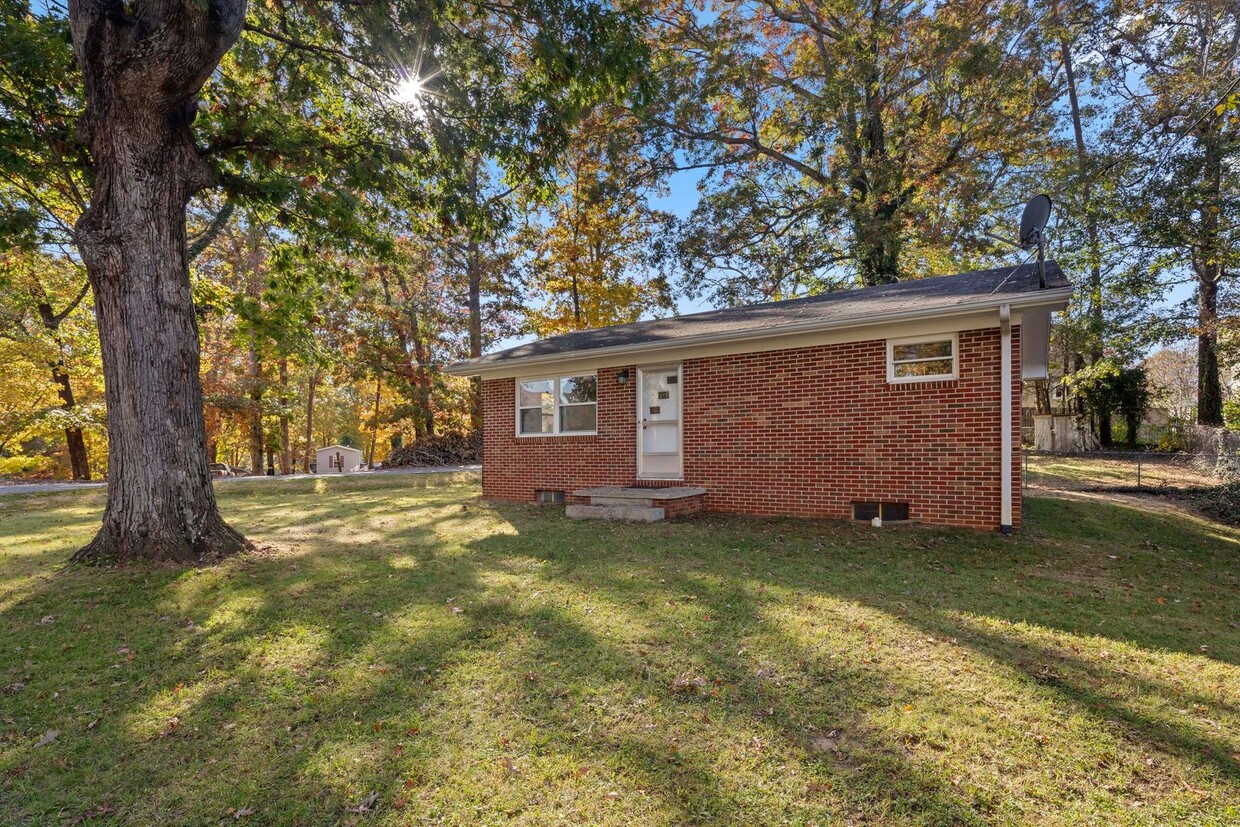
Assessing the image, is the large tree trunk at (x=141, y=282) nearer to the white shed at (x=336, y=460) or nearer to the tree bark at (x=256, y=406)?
the tree bark at (x=256, y=406)

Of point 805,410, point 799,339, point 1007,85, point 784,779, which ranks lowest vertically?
point 784,779

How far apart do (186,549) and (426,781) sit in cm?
490

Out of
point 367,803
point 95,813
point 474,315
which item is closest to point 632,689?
point 367,803

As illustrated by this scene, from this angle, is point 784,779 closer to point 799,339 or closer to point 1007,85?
point 799,339

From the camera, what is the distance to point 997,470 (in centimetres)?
689

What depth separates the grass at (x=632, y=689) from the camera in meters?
2.39

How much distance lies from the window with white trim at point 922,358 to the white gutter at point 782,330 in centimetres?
52

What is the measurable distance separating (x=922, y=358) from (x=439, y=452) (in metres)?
20.5

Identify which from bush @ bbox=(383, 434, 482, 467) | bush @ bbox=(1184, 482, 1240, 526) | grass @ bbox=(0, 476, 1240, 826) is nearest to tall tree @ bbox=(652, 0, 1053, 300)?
bush @ bbox=(1184, 482, 1240, 526)

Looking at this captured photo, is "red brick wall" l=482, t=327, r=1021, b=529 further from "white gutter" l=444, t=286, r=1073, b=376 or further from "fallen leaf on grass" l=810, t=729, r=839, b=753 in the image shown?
"fallen leaf on grass" l=810, t=729, r=839, b=753

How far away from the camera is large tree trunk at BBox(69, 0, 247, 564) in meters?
5.46

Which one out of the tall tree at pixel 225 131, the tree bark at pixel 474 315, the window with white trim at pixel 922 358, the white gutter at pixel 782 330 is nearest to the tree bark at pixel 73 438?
the tree bark at pixel 474 315

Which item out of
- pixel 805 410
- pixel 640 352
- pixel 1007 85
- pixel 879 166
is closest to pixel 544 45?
pixel 640 352

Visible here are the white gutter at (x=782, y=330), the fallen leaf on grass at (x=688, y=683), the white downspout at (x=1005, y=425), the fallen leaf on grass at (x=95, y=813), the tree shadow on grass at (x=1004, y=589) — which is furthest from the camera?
the white downspout at (x=1005, y=425)
